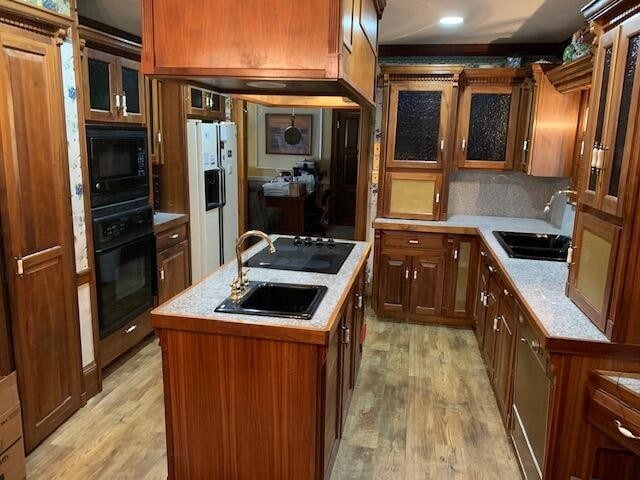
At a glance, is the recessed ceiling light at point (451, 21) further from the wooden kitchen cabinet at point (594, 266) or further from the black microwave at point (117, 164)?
the black microwave at point (117, 164)

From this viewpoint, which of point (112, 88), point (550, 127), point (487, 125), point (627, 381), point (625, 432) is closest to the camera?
point (625, 432)

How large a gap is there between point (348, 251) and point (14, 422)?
6.11ft

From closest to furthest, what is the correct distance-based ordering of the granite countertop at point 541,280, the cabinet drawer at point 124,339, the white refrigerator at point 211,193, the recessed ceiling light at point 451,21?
the granite countertop at point 541,280 < the cabinet drawer at point 124,339 < the recessed ceiling light at point 451,21 < the white refrigerator at point 211,193

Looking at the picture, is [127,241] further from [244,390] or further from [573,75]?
[573,75]

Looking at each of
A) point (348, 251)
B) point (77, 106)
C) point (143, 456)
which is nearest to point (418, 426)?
point (348, 251)

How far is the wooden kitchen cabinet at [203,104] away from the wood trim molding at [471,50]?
1.59 m

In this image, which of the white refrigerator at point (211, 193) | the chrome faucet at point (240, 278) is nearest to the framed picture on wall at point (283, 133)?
the white refrigerator at point (211, 193)

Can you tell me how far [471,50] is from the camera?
419 centimetres

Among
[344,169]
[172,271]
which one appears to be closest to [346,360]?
[172,271]

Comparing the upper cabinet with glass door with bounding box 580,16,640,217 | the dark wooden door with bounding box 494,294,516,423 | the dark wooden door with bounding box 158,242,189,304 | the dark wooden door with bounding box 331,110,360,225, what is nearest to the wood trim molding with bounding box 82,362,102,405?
the dark wooden door with bounding box 158,242,189,304

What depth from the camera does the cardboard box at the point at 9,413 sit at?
2.07 m

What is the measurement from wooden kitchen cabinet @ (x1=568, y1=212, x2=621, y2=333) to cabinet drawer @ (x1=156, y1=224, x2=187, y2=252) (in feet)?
9.14

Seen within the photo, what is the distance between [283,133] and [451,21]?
5.12 metres

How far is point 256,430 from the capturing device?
6.32 ft
